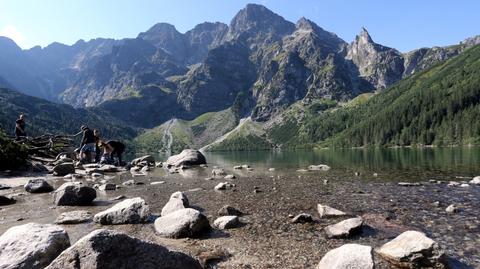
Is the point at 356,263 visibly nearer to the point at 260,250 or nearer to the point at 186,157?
the point at 260,250

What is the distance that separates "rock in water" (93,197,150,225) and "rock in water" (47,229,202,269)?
28.5 feet

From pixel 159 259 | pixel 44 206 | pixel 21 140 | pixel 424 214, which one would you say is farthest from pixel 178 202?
pixel 21 140

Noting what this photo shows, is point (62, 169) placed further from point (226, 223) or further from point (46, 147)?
point (226, 223)

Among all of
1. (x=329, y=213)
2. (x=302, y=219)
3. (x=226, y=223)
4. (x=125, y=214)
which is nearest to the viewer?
(x=226, y=223)

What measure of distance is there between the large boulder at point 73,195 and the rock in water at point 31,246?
12.1m

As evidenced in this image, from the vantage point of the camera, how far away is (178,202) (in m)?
19.4

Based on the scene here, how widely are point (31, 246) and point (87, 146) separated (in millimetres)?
43377

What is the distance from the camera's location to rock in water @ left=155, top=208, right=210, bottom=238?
15266 mm

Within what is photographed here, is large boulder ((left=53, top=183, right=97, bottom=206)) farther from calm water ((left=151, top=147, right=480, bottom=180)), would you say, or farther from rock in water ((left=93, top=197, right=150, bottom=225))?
calm water ((left=151, top=147, right=480, bottom=180))

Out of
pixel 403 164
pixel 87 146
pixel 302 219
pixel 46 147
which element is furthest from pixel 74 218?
pixel 403 164

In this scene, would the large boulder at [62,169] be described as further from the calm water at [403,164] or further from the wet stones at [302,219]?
the calm water at [403,164]

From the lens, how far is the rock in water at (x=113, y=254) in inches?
329

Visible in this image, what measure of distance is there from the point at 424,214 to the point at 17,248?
1874cm

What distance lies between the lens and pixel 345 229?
51.4ft
